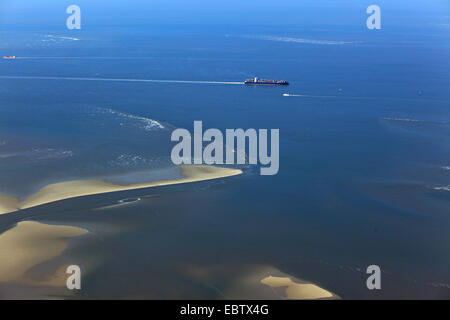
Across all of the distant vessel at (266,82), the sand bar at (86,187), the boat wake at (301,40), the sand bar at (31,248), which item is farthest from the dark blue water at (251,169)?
the boat wake at (301,40)

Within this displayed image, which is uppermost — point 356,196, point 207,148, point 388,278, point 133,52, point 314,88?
point 133,52

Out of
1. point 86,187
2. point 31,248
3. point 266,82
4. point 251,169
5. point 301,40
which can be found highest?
point 301,40

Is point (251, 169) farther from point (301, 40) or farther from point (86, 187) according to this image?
point (301, 40)

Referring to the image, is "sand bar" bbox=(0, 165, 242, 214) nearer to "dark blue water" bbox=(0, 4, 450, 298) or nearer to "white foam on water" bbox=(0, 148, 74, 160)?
"dark blue water" bbox=(0, 4, 450, 298)

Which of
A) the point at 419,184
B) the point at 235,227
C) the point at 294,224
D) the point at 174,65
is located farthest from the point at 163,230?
the point at 174,65

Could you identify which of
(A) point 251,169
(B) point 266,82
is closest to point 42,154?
(A) point 251,169

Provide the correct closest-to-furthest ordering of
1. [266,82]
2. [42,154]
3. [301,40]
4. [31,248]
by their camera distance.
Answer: [31,248] < [42,154] < [266,82] < [301,40]

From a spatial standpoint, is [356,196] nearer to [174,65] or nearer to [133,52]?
[174,65]
